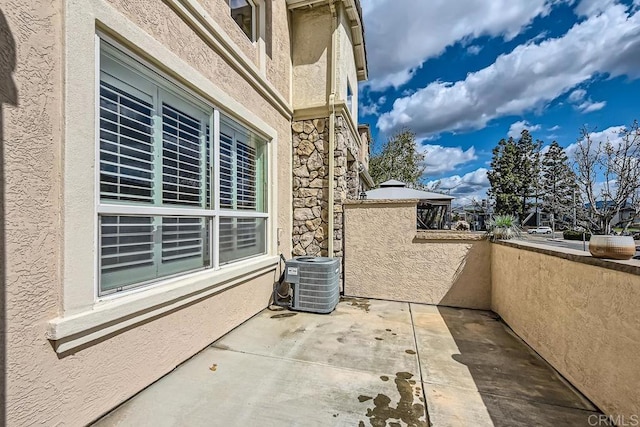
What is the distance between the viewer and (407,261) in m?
5.92

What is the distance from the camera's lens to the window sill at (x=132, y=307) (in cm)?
201

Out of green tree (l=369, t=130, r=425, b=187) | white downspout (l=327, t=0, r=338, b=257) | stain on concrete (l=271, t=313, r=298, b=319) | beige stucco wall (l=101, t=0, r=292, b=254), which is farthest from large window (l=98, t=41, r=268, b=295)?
green tree (l=369, t=130, r=425, b=187)

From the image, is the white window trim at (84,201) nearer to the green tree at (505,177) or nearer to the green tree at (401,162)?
the green tree at (401,162)

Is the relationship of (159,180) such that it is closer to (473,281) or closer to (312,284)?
(312,284)

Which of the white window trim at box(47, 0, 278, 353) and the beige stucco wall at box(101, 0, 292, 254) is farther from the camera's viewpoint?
the beige stucco wall at box(101, 0, 292, 254)

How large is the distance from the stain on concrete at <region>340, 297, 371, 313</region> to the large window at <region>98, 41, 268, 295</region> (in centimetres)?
275

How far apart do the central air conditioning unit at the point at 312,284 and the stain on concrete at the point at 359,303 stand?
695 mm

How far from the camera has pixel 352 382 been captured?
9.60 feet

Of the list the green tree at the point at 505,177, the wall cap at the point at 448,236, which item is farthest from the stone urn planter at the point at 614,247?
the green tree at the point at 505,177

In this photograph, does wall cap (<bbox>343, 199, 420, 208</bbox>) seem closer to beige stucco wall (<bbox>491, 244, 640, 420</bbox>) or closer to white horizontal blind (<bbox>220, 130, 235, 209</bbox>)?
beige stucco wall (<bbox>491, 244, 640, 420</bbox>)

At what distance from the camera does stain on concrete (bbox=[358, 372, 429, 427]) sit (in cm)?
233

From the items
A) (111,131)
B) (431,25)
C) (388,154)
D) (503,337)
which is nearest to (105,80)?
(111,131)

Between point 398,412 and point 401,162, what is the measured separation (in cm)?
1983

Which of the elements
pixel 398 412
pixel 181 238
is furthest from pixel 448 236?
pixel 181 238
